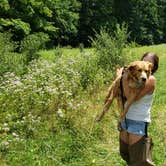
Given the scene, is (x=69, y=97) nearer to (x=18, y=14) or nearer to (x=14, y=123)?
(x=14, y=123)

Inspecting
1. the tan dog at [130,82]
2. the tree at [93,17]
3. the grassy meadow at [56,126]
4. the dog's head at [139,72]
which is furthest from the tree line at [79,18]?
the dog's head at [139,72]

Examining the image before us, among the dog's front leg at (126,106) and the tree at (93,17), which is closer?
the dog's front leg at (126,106)

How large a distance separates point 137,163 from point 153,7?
188 ft

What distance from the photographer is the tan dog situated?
5105mm

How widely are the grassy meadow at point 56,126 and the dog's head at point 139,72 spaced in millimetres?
2390

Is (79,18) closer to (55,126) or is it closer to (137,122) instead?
(55,126)

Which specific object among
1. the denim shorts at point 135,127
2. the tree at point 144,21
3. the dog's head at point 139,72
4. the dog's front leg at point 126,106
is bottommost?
the tree at point 144,21

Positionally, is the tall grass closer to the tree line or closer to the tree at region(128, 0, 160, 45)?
the tree line

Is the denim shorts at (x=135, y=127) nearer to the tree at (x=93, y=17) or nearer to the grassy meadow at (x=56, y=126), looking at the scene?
the grassy meadow at (x=56, y=126)

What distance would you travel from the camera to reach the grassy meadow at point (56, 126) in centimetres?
729

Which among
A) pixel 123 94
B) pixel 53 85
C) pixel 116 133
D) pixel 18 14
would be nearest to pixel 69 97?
pixel 53 85

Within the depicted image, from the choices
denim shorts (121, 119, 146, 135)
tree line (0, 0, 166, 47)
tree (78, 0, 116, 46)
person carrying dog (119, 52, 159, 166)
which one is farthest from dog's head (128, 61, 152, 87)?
tree (78, 0, 116, 46)

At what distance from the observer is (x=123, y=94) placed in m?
5.38

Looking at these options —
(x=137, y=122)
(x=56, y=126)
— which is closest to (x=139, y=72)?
(x=137, y=122)
